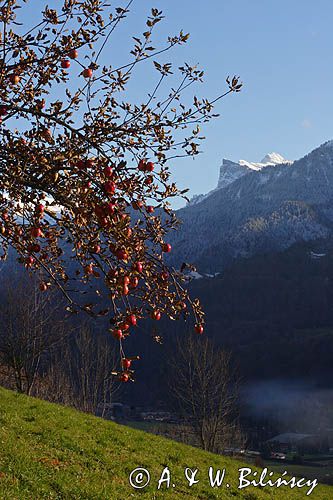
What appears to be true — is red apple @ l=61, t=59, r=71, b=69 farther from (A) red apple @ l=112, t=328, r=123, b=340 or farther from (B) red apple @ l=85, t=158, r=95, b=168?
(A) red apple @ l=112, t=328, r=123, b=340

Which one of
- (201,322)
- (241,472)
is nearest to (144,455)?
(241,472)

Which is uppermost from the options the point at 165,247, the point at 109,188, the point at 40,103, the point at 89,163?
the point at 40,103

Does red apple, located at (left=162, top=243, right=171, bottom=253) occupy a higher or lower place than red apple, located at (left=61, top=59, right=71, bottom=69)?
lower

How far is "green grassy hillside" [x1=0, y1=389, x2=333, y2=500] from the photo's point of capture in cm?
1143

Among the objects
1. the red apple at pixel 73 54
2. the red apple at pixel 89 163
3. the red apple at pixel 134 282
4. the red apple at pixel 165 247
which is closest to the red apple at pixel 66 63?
the red apple at pixel 73 54

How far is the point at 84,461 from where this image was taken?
14344mm

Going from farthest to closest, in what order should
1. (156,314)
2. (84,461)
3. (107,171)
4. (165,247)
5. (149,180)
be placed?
(84,461) < (165,247) < (149,180) < (156,314) < (107,171)

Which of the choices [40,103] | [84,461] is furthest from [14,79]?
[84,461]

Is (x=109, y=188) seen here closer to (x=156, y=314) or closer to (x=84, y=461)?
(x=156, y=314)

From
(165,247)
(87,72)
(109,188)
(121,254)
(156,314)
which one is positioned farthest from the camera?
(87,72)

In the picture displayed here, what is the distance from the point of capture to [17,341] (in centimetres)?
3650

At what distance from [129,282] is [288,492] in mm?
17738

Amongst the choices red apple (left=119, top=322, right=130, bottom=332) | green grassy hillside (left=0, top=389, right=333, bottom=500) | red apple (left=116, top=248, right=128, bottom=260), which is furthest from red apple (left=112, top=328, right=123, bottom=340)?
green grassy hillside (left=0, top=389, right=333, bottom=500)

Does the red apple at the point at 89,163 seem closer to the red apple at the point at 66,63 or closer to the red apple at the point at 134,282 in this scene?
the red apple at the point at 134,282
